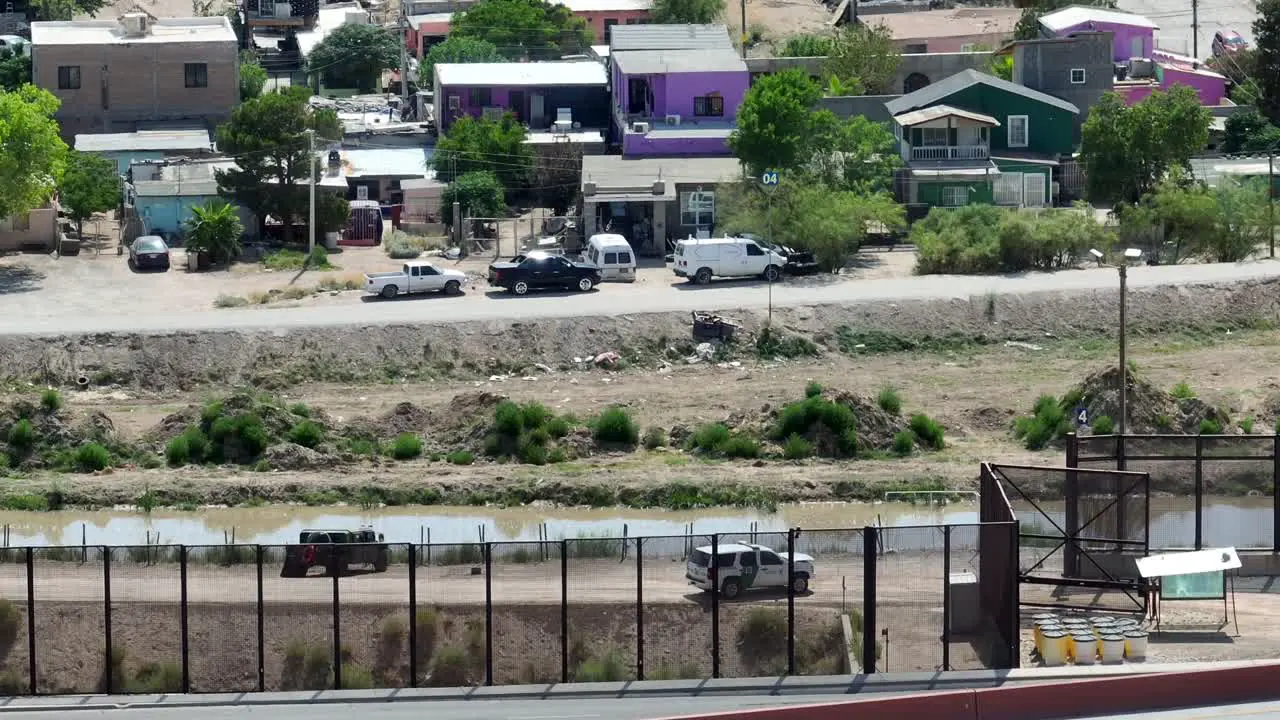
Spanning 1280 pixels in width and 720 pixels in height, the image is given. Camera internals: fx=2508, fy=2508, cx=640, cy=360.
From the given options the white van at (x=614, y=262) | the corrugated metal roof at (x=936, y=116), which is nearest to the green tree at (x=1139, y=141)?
the corrugated metal roof at (x=936, y=116)

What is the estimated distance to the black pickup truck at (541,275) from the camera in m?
63.2

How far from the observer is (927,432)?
5206 centimetres

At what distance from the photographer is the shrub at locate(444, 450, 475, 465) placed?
5084 cm

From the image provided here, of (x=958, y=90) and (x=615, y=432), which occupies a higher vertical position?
(x=958, y=90)

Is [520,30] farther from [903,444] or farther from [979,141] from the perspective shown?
[903,444]

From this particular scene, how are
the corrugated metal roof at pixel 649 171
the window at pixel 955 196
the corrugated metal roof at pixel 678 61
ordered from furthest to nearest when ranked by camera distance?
the corrugated metal roof at pixel 678 61 < the window at pixel 955 196 < the corrugated metal roof at pixel 649 171

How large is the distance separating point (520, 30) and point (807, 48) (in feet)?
36.3

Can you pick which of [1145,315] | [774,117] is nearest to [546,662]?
[1145,315]

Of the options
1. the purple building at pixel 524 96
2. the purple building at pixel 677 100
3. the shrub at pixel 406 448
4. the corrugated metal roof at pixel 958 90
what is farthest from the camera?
the purple building at pixel 524 96

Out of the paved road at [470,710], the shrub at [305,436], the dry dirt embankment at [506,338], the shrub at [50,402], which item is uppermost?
the dry dirt embankment at [506,338]

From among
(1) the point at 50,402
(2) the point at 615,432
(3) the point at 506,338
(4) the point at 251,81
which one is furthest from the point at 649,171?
(4) the point at 251,81

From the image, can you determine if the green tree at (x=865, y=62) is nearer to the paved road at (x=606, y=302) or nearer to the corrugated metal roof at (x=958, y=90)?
the corrugated metal roof at (x=958, y=90)

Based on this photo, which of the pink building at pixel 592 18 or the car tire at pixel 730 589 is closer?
the car tire at pixel 730 589

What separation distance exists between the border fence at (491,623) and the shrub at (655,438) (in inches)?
709
